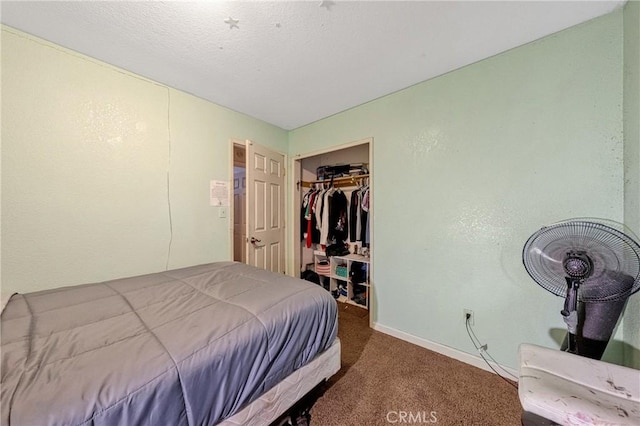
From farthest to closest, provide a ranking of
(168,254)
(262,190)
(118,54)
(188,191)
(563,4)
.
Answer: (262,190)
(188,191)
(168,254)
(118,54)
(563,4)

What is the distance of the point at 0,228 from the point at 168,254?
91cm

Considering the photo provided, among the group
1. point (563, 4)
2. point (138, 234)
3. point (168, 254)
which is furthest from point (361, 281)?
point (563, 4)

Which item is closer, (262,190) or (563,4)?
(563,4)

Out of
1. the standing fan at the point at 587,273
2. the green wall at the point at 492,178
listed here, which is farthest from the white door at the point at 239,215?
the standing fan at the point at 587,273

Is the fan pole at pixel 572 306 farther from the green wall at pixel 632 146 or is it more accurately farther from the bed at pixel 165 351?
the bed at pixel 165 351

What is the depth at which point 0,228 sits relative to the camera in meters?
1.34

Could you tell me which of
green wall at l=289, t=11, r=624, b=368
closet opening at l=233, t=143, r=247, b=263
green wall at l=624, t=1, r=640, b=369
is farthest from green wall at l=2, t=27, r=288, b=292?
green wall at l=624, t=1, r=640, b=369

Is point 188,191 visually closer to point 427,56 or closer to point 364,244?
point 364,244

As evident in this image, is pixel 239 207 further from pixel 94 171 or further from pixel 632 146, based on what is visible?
pixel 632 146

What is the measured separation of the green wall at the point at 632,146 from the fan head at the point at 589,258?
307 millimetres

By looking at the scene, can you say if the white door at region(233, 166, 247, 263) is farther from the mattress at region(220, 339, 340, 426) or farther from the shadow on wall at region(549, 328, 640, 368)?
the shadow on wall at region(549, 328, 640, 368)

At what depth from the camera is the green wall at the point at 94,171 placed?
1399 millimetres

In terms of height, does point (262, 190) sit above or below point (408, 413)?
above

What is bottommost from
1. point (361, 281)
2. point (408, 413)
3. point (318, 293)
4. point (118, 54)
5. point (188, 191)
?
point (408, 413)
